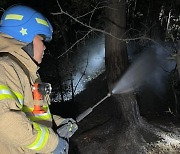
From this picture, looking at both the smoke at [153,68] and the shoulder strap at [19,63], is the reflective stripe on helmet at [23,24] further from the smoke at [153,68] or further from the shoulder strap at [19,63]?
the smoke at [153,68]

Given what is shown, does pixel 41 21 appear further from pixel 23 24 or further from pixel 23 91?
pixel 23 91

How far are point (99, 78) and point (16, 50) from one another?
1049 cm

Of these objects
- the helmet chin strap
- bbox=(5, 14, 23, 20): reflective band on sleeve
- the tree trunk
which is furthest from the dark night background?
the helmet chin strap

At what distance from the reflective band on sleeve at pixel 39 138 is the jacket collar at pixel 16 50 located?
536mm

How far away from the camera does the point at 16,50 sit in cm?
222

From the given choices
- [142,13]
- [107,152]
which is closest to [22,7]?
[107,152]

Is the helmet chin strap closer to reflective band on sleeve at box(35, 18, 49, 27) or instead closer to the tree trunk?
reflective band on sleeve at box(35, 18, 49, 27)

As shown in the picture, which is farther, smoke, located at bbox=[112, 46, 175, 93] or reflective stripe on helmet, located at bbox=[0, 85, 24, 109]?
smoke, located at bbox=[112, 46, 175, 93]

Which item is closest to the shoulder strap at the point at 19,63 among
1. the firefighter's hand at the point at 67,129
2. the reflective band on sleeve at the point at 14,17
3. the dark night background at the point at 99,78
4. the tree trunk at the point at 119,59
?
the reflective band on sleeve at the point at 14,17

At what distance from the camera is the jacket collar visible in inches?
86.7

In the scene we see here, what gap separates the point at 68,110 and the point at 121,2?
5185 mm

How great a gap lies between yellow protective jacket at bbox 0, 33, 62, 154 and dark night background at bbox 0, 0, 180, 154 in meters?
2.43

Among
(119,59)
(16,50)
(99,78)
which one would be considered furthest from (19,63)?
(99,78)

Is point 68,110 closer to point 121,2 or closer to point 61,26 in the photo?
point 61,26
